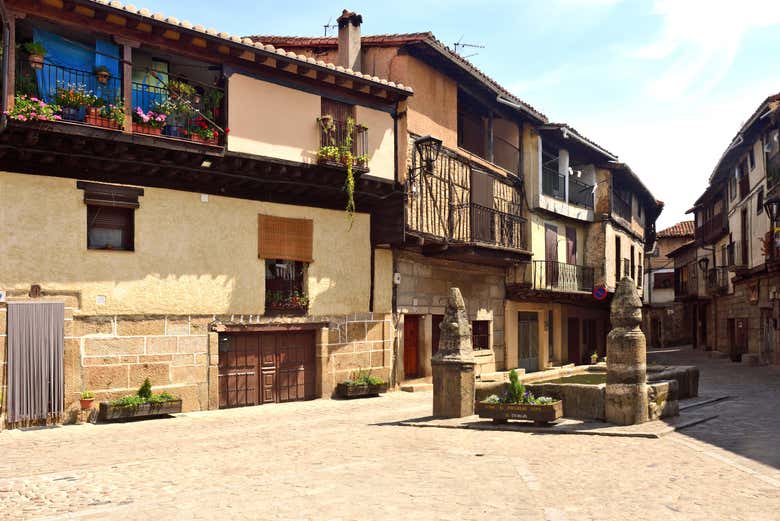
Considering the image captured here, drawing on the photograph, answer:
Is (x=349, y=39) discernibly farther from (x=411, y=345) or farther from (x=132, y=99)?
(x=411, y=345)

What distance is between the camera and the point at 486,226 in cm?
2316

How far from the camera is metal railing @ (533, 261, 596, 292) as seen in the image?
26094 mm

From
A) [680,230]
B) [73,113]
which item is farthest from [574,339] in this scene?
[680,230]

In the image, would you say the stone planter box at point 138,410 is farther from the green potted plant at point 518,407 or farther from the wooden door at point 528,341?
the wooden door at point 528,341

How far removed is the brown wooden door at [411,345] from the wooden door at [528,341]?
6.35m

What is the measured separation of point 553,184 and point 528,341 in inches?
244

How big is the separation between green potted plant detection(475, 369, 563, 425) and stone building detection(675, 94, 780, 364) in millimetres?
15461

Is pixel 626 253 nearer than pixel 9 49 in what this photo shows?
No

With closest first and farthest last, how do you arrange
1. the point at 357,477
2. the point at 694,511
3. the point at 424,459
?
1. the point at 694,511
2. the point at 357,477
3. the point at 424,459

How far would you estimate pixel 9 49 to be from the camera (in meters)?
12.7

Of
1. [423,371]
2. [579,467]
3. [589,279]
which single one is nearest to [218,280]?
[423,371]

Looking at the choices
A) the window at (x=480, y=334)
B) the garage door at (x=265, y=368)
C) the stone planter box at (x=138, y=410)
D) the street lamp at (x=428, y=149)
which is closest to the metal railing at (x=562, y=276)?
the window at (x=480, y=334)

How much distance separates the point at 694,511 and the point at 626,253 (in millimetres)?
28588

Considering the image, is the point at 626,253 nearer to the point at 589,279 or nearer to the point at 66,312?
the point at 589,279
